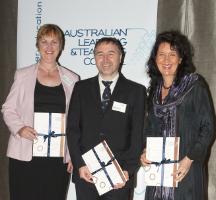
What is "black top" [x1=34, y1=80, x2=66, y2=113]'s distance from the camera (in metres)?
3.06

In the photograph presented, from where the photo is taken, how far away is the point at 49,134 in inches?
118

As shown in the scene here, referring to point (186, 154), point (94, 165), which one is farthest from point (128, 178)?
point (186, 154)

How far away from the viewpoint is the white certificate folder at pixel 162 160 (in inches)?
98.1

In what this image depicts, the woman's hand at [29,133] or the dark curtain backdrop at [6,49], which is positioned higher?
the dark curtain backdrop at [6,49]

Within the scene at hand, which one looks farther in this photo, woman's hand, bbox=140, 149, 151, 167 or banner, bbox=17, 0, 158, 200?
banner, bbox=17, 0, 158, 200

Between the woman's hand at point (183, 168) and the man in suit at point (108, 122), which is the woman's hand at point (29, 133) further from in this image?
the woman's hand at point (183, 168)

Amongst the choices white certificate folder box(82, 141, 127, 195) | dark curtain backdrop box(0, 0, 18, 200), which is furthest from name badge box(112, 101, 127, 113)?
dark curtain backdrop box(0, 0, 18, 200)

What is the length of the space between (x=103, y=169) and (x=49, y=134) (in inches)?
20.4

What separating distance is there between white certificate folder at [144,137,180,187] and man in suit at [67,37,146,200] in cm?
25

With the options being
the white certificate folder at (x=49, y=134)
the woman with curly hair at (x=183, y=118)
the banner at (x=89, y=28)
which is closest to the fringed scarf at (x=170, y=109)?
the woman with curly hair at (x=183, y=118)

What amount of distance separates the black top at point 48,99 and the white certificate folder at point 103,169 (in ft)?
1.69

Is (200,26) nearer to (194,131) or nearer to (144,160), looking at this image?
(194,131)

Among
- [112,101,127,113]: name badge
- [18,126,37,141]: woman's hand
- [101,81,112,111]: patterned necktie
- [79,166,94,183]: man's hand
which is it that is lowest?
[79,166,94,183]: man's hand

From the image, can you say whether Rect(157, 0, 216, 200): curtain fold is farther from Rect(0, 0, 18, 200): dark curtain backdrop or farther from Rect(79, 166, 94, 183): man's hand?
Rect(0, 0, 18, 200): dark curtain backdrop
